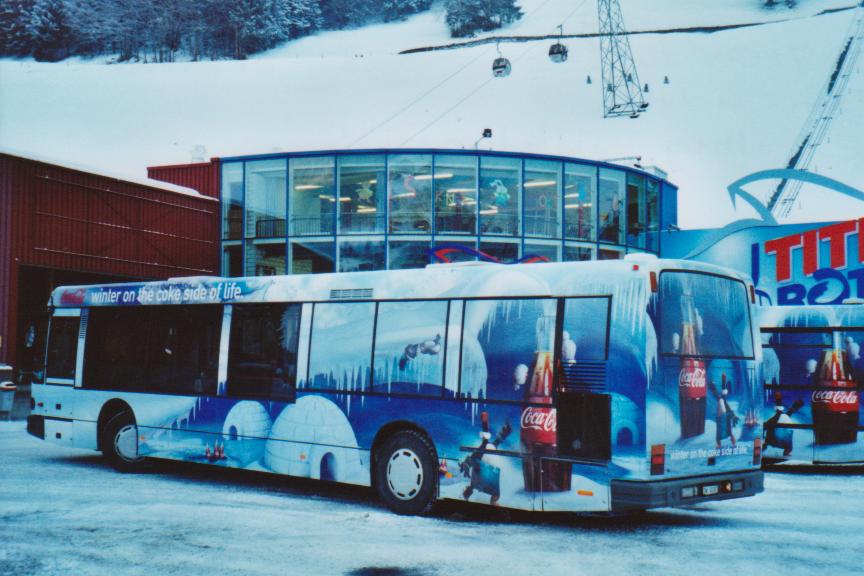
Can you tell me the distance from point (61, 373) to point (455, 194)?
22.0 metres

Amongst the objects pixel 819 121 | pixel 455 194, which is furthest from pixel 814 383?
pixel 819 121

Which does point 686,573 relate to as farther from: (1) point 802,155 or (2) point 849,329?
(1) point 802,155

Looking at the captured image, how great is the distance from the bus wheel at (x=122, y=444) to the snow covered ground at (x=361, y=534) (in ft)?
2.53

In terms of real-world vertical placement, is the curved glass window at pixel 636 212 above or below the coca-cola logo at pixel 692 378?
above

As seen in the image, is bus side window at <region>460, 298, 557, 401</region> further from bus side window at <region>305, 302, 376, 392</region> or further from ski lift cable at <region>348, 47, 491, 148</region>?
ski lift cable at <region>348, 47, 491, 148</region>

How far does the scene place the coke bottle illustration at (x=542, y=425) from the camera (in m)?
8.25

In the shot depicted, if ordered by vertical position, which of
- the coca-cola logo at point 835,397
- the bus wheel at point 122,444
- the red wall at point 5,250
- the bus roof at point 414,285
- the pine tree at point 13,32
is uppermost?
the pine tree at point 13,32

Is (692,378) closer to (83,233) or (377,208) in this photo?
(83,233)

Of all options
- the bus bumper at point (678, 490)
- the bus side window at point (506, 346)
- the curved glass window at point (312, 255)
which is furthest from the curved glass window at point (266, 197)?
the bus bumper at point (678, 490)

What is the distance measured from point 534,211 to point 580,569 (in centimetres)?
2824

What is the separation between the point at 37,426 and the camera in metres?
13.5

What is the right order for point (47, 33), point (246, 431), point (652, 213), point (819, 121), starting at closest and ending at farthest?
1. point (246, 431)
2. point (652, 213)
3. point (819, 121)
4. point (47, 33)

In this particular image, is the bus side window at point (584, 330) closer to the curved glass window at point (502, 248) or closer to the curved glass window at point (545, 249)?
the curved glass window at point (502, 248)

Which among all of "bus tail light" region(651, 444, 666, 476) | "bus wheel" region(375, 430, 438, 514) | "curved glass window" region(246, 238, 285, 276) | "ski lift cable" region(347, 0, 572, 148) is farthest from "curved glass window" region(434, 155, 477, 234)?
"ski lift cable" region(347, 0, 572, 148)
